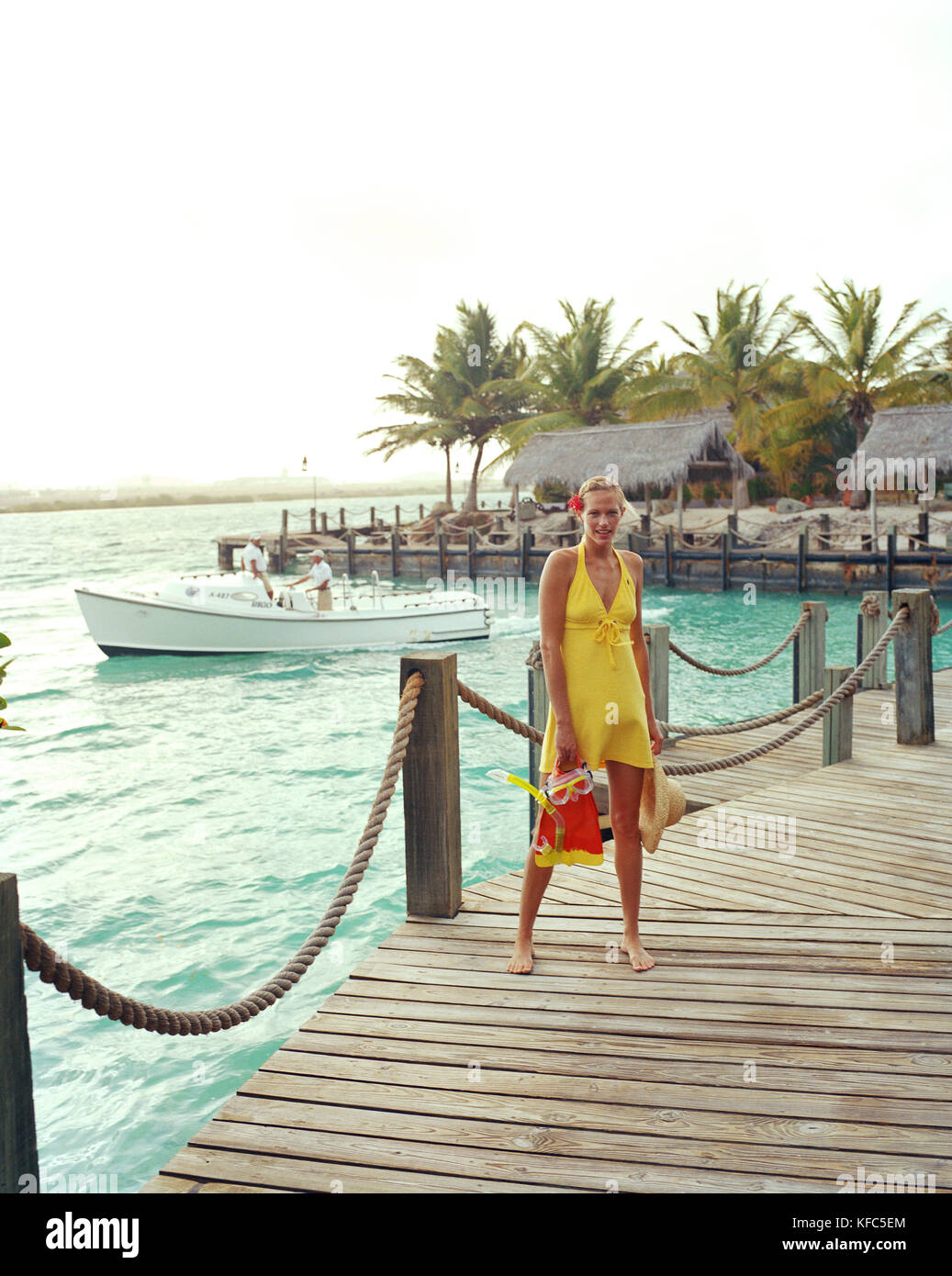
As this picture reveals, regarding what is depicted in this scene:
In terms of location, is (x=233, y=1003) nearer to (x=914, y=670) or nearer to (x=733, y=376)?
(x=914, y=670)

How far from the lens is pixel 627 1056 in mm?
2850

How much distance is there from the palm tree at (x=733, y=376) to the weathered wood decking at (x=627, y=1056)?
99.7 feet

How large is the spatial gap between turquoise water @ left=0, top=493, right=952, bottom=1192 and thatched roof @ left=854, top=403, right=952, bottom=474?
228 inches

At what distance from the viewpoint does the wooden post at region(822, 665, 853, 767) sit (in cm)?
656

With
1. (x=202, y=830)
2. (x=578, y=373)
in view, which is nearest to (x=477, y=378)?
(x=578, y=373)

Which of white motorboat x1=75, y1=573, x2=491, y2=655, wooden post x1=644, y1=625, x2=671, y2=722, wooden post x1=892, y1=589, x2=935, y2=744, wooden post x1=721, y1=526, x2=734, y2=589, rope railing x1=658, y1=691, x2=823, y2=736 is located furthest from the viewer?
wooden post x1=721, y1=526, x2=734, y2=589

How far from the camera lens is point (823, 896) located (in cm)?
415

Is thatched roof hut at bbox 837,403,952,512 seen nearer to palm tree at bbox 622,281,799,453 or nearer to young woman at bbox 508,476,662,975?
palm tree at bbox 622,281,799,453

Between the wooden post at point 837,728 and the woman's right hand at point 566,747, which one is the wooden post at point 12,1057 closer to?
the woman's right hand at point 566,747

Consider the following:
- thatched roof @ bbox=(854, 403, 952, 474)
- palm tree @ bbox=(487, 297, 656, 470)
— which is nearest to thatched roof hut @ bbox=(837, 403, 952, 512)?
thatched roof @ bbox=(854, 403, 952, 474)

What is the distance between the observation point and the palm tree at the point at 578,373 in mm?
37219
